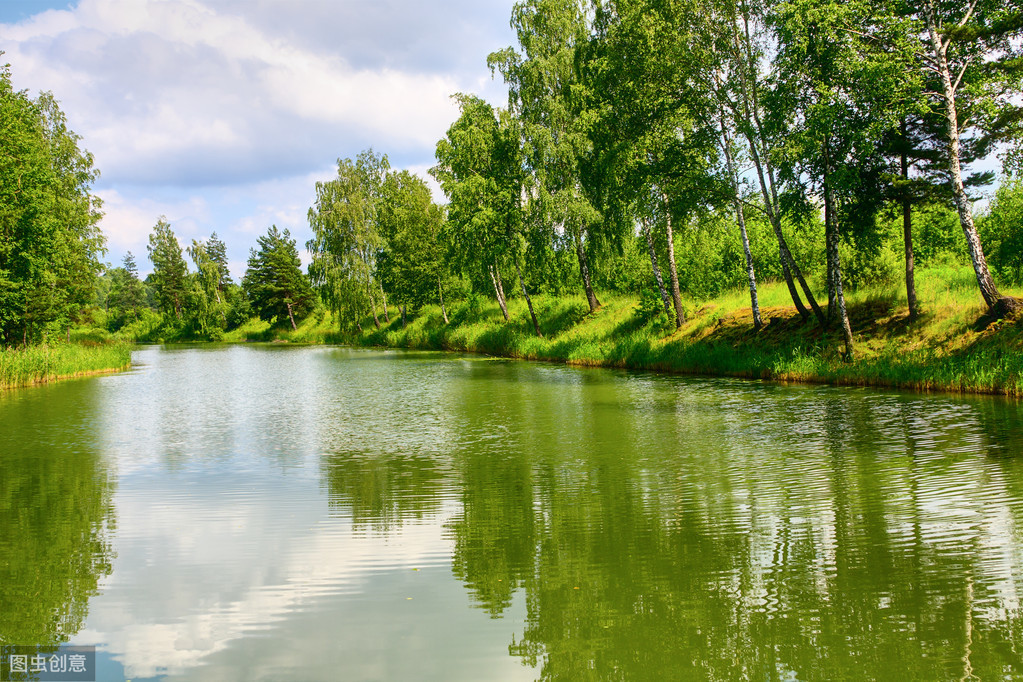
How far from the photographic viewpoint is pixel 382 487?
35.1ft

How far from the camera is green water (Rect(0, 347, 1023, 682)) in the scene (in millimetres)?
5113

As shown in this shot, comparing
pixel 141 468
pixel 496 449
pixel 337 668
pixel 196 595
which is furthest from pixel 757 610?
pixel 141 468

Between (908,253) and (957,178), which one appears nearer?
(957,178)

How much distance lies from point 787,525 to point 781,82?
16916 millimetres

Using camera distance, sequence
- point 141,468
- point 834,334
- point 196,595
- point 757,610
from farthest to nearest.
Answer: point 834,334 → point 141,468 → point 196,595 → point 757,610

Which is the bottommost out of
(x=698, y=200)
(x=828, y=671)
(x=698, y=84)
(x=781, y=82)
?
(x=828, y=671)

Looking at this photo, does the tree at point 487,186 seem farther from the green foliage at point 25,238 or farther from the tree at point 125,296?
the tree at point 125,296

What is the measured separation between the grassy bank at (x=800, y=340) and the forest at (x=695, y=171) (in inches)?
19.1

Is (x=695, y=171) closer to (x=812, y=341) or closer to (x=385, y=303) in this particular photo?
(x=812, y=341)

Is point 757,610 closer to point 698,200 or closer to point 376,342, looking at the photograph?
point 698,200

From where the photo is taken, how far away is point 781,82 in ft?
68.7

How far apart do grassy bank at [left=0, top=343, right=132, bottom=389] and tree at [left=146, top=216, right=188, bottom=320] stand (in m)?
63.1

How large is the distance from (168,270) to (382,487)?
101 m

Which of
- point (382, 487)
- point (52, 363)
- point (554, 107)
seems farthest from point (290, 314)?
point (382, 487)
